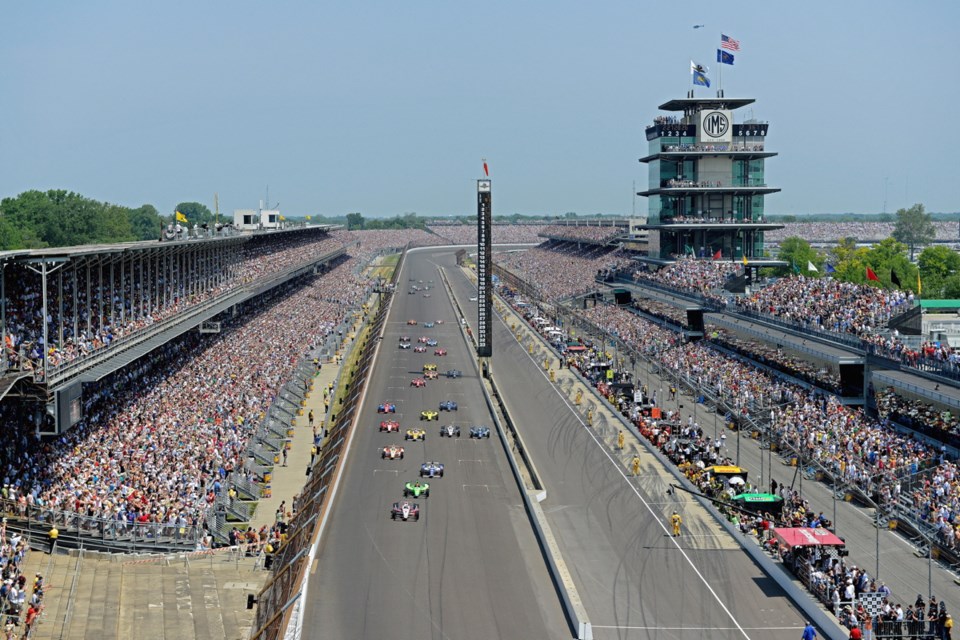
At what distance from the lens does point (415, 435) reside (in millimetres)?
52750

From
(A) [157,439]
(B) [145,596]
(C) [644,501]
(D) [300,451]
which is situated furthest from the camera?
(D) [300,451]

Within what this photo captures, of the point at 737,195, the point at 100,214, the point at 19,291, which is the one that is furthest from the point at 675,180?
the point at 100,214

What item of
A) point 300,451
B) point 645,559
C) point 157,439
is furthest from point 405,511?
point 300,451

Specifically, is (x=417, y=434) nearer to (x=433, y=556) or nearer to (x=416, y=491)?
(x=416, y=491)

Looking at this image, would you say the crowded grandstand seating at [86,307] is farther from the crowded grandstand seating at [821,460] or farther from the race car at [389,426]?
the crowded grandstand seating at [821,460]

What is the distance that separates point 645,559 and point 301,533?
1152 cm

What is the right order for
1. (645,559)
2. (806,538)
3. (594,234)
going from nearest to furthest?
(806,538) → (645,559) → (594,234)

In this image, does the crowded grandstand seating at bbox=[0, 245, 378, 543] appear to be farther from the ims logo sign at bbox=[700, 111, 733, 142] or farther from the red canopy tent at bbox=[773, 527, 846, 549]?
the ims logo sign at bbox=[700, 111, 733, 142]

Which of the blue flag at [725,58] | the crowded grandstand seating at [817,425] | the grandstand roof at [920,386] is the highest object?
the blue flag at [725,58]

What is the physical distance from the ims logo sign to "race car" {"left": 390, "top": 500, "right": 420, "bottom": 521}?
233ft

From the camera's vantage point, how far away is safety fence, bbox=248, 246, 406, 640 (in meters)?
27.8

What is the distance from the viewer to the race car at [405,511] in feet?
127

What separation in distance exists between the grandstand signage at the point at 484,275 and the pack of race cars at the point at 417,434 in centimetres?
385

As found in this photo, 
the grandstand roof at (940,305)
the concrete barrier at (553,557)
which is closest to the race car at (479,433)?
the concrete barrier at (553,557)
